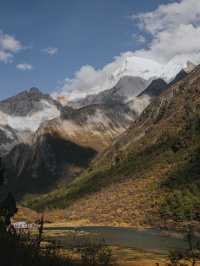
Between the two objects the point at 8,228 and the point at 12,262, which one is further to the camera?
the point at 8,228

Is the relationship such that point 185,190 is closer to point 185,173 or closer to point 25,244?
point 185,173

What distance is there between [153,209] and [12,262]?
178304mm

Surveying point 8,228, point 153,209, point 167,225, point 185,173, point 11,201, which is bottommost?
point 8,228

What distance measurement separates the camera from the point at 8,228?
14.9m

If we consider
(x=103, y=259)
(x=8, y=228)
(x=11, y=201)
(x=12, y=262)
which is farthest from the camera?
(x=11, y=201)

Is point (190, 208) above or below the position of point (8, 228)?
above

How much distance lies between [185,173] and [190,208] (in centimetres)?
3854

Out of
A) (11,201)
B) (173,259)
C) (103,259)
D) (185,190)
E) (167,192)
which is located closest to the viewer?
(103,259)

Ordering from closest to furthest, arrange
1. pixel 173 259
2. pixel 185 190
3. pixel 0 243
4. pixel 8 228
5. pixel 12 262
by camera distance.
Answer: pixel 12 262 < pixel 0 243 < pixel 8 228 < pixel 173 259 < pixel 185 190

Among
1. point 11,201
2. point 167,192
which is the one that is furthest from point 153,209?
point 11,201

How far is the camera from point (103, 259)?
13.7m

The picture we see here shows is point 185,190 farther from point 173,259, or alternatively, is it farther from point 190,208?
point 173,259

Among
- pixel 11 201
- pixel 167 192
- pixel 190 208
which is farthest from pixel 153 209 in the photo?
pixel 11 201

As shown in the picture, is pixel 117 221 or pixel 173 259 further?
pixel 117 221
